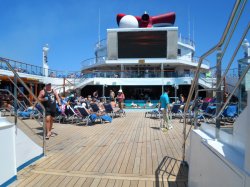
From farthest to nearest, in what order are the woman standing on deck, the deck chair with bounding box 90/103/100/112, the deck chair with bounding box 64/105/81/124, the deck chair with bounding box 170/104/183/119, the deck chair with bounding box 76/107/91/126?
the deck chair with bounding box 170/104/183/119, the deck chair with bounding box 90/103/100/112, the deck chair with bounding box 64/105/81/124, the deck chair with bounding box 76/107/91/126, the woman standing on deck

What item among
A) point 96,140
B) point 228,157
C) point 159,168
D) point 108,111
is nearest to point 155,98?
point 108,111

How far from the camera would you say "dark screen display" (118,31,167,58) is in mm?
30375

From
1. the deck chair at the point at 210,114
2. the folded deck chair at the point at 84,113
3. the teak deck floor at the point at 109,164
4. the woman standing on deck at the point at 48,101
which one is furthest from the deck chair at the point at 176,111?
the woman standing on deck at the point at 48,101

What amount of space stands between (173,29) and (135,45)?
14.8ft

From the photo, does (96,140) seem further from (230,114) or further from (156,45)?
(156,45)

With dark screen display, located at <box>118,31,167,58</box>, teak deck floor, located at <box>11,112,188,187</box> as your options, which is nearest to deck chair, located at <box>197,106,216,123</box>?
teak deck floor, located at <box>11,112,188,187</box>

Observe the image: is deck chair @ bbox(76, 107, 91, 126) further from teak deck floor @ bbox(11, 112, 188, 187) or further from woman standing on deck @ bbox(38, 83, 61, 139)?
woman standing on deck @ bbox(38, 83, 61, 139)

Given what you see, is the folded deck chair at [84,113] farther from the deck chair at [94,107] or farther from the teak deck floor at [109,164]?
the teak deck floor at [109,164]

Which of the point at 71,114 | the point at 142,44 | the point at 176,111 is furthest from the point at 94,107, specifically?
the point at 142,44

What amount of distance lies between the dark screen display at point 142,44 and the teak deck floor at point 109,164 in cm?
2424

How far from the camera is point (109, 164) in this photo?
4.57 metres

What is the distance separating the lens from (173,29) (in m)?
30.0

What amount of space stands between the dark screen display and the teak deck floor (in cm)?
2424

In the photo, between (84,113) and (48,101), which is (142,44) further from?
(48,101)
